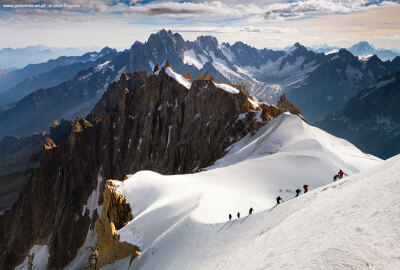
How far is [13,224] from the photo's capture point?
121 meters

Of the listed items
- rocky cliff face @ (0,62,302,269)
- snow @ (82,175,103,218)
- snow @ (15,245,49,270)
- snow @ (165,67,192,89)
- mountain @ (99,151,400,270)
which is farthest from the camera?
snow @ (165,67,192,89)

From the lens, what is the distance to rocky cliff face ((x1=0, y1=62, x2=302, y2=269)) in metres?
92.3

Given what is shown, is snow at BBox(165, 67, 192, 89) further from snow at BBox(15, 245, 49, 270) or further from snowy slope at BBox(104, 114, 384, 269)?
snow at BBox(15, 245, 49, 270)

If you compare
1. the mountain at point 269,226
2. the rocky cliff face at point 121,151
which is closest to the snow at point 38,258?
the rocky cliff face at point 121,151

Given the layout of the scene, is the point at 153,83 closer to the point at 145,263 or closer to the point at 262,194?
the point at 262,194

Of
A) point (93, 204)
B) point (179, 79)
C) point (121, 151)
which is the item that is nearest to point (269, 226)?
point (179, 79)

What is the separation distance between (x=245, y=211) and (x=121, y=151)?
111 metres

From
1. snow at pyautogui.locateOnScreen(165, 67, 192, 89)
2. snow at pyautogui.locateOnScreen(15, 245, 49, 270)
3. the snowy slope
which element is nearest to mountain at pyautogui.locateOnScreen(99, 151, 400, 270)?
the snowy slope

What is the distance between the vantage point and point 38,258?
105m

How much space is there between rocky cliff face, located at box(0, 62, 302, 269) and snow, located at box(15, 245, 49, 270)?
2.72m

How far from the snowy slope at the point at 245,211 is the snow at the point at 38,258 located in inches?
3180

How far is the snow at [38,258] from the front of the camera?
102312 mm

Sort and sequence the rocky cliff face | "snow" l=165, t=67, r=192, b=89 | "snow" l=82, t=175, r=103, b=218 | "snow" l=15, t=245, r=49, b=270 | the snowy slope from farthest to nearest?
"snow" l=165, t=67, r=192, b=89
"snow" l=82, t=175, r=103, b=218
"snow" l=15, t=245, r=49, b=270
the rocky cliff face
the snowy slope

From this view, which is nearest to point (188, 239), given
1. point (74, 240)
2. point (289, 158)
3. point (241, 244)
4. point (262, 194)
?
point (241, 244)
